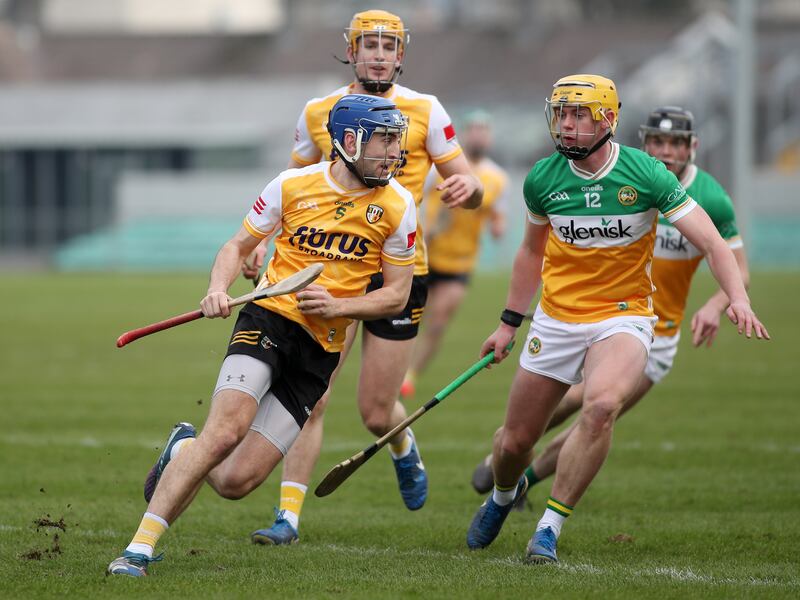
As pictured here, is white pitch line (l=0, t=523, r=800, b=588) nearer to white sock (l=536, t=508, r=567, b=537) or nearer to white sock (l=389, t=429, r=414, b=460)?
white sock (l=536, t=508, r=567, b=537)

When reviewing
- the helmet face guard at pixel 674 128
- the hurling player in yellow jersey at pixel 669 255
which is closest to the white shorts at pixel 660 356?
the hurling player in yellow jersey at pixel 669 255

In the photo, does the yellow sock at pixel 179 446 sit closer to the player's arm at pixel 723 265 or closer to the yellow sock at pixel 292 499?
the yellow sock at pixel 292 499

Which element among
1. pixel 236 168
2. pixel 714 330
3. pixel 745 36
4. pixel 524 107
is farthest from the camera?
pixel 236 168

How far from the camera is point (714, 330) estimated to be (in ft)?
23.9

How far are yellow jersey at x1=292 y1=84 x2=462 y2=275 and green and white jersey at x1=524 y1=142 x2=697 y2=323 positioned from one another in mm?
999

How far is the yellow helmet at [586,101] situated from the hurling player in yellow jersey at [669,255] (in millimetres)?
1295

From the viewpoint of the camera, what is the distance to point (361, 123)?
6281mm

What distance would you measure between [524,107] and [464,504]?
34985 millimetres

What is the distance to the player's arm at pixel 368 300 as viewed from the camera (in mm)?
6168

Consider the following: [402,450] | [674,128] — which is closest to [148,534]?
[402,450]

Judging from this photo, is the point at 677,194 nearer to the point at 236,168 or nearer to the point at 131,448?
the point at 131,448

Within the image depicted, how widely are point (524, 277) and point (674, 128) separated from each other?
4.91 ft

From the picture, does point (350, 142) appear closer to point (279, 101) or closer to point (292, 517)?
point (292, 517)

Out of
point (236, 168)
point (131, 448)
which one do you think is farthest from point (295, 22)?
point (131, 448)
